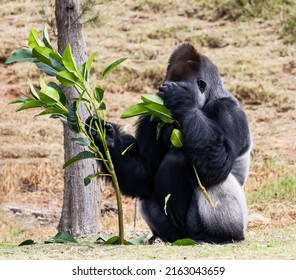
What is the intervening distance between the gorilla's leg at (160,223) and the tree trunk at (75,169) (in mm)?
1202

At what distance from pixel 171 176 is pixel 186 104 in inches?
27.4

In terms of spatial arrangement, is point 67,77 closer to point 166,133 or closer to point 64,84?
point 64,84

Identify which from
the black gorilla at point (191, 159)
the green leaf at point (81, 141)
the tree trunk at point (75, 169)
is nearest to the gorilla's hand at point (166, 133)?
the black gorilla at point (191, 159)

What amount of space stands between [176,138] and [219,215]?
75 cm

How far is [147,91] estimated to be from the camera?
492 inches

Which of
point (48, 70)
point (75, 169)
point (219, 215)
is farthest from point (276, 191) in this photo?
point (48, 70)

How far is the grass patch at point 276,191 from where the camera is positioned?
8.81 m

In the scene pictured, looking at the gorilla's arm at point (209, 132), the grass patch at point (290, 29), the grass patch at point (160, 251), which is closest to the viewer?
the grass patch at point (160, 251)

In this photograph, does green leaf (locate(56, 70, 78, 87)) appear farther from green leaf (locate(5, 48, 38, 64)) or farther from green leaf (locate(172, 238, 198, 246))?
green leaf (locate(172, 238, 198, 246))

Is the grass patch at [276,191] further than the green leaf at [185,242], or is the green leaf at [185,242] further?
the grass patch at [276,191]

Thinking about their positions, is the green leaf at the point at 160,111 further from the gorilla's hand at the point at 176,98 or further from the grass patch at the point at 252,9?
the grass patch at the point at 252,9

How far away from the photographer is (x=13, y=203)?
977 cm

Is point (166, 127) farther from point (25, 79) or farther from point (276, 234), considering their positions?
point (25, 79)

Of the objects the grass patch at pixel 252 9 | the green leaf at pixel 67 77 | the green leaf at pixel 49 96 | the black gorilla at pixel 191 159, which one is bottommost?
the black gorilla at pixel 191 159
